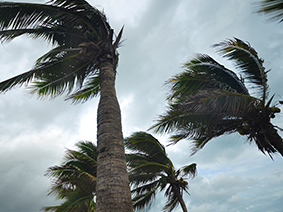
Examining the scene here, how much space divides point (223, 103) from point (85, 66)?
473cm

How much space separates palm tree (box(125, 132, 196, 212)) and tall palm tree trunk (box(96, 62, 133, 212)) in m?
5.99

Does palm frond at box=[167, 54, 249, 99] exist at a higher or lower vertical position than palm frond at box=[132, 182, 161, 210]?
higher

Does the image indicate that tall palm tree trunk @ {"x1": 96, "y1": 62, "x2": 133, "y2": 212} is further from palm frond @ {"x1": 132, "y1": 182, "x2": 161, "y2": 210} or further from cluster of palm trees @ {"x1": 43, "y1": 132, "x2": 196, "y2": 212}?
palm frond @ {"x1": 132, "y1": 182, "x2": 161, "y2": 210}

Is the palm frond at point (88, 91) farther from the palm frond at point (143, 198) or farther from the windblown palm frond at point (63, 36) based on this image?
the palm frond at point (143, 198)

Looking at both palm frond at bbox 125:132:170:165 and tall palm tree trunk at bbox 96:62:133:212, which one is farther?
palm frond at bbox 125:132:170:165

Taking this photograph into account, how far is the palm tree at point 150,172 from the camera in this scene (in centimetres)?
995

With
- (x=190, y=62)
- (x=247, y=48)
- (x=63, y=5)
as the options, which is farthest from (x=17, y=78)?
(x=247, y=48)

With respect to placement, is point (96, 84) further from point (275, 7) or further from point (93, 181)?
point (275, 7)

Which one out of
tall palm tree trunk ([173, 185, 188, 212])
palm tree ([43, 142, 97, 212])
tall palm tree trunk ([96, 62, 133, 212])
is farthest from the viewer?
tall palm tree trunk ([173, 185, 188, 212])

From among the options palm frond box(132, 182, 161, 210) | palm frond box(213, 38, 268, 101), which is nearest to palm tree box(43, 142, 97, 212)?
palm frond box(132, 182, 161, 210)

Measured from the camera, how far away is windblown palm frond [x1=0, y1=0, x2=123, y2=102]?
4969mm

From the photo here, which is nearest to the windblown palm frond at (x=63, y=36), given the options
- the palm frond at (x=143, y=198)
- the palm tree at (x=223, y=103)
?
the palm tree at (x=223, y=103)

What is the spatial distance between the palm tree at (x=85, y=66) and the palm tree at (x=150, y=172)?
407 centimetres

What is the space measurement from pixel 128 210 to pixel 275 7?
117 inches
